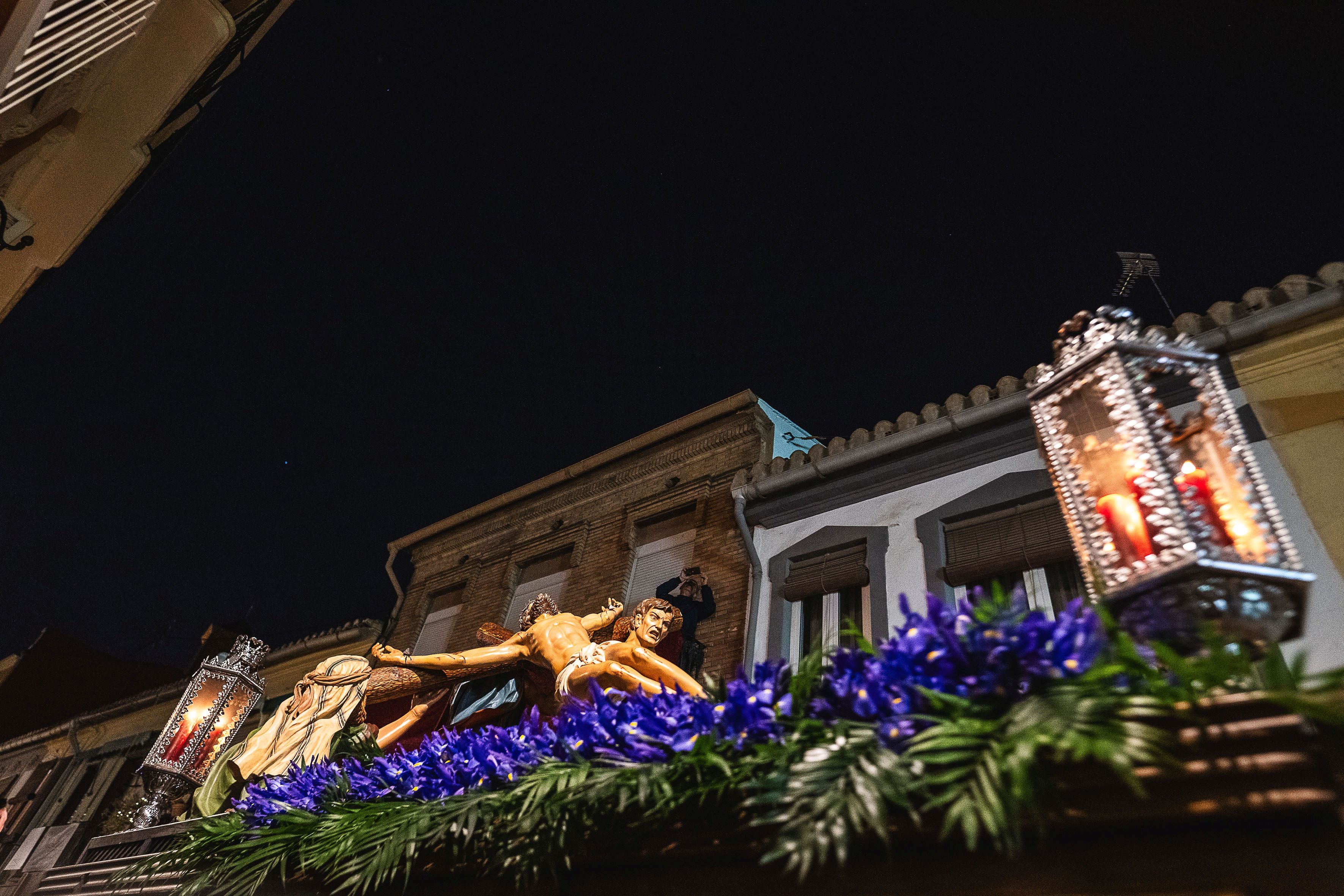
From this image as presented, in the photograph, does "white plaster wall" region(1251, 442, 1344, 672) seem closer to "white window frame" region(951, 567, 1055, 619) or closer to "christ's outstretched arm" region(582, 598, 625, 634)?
"white window frame" region(951, 567, 1055, 619)

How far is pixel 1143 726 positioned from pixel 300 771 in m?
6.05

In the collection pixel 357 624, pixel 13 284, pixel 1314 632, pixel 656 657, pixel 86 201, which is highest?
pixel 86 201

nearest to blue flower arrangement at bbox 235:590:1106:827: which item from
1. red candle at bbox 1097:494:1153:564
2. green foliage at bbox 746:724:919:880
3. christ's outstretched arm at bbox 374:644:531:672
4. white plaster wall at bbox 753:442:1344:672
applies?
green foliage at bbox 746:724:919:880

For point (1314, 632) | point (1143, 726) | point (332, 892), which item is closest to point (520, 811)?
point (332, 892)

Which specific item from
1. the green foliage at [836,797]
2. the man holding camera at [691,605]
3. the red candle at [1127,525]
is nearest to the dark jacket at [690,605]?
the man holding camera at [691,605]

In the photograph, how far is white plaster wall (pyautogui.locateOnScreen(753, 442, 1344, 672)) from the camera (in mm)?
5668

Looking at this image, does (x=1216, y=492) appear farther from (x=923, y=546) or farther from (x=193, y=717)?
(x=193, y=717)

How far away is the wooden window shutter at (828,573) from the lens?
8.53 metres

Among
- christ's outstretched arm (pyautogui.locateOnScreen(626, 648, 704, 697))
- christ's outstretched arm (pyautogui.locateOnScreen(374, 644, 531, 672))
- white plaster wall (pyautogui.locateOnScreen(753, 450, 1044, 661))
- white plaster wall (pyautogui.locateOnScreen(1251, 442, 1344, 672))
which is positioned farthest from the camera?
christ's outstretched arm (pyautogui.locateOnScreen(374, 644, 531, 672))

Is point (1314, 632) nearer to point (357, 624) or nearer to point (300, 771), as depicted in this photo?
point (300, 771)

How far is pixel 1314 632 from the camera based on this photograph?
5656 millimetres

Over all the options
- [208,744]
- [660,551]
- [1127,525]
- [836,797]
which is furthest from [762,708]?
[208,744]

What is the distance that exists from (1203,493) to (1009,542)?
4510 millimetres

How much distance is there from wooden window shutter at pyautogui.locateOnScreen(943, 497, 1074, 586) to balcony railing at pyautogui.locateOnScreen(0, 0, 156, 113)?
30.0ft
